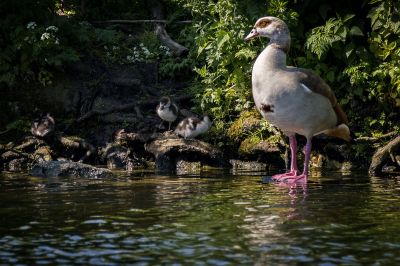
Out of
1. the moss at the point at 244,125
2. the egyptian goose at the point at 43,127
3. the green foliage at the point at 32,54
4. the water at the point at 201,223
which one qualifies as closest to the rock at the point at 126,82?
the green foliage at the point at 32,54

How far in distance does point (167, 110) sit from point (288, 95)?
4.99 metres

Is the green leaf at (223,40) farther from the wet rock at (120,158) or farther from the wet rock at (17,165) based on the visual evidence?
the wet rock at (17,165)

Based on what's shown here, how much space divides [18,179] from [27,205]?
3.38m

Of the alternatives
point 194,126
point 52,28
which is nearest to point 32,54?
point 52,28

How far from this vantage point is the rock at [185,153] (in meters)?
15.1

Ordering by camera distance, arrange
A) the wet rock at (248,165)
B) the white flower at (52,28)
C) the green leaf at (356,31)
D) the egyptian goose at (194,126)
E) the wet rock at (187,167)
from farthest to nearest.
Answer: the white flower at (52,28)
the egyptian goose at (194,126)
the wet rock at (248,165)
the wet rock at (187,167)
the green leaf at (356,31)

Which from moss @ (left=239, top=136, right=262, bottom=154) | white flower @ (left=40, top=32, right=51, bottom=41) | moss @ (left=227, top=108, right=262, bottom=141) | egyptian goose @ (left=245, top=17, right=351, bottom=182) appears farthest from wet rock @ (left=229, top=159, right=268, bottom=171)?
white flower @ (left=40, top=32, right=51, bottom=41)

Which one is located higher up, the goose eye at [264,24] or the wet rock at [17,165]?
the goose eye at [264,24]

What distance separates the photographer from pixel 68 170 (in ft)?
44.3

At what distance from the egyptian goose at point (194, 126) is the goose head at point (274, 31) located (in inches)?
125

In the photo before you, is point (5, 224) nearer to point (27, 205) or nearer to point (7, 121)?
point (27, 205)

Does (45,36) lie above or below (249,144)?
above

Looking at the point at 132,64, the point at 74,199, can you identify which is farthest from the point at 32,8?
the point at 74,199

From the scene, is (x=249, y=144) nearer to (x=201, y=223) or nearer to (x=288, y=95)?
(x=288, y=95)
